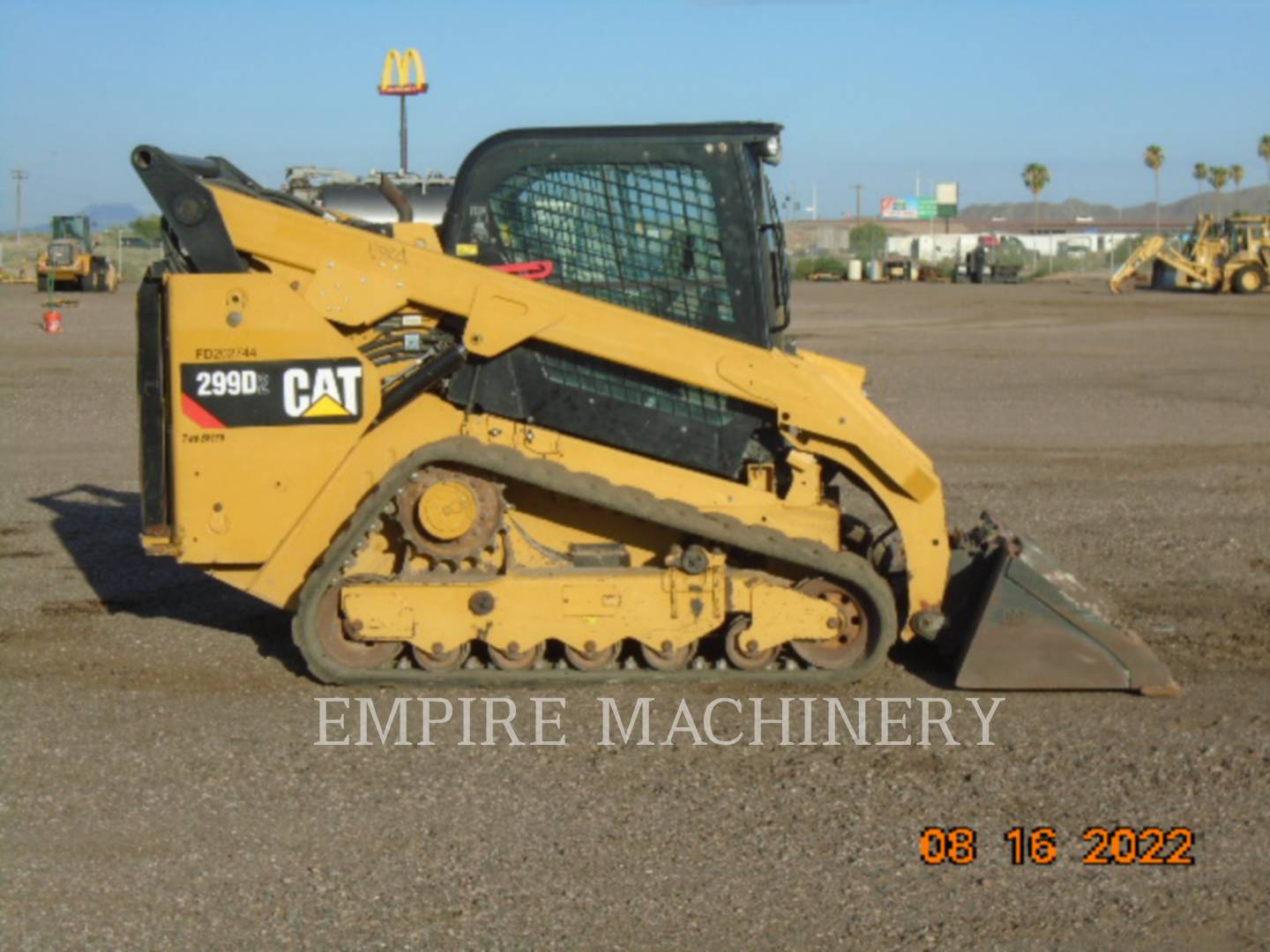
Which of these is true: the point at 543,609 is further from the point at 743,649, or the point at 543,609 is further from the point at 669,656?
the point at 743,649

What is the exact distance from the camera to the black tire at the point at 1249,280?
159ft

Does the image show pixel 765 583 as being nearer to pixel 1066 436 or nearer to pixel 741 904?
pixel 741 904

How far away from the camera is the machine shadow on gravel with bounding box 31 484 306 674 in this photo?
900 cm

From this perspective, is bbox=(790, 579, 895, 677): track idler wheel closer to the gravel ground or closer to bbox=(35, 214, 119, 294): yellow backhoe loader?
the gravel ground

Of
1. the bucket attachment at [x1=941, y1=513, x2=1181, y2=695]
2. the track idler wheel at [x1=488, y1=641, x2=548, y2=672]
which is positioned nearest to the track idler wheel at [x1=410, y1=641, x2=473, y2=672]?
the track idler wheel at [x1=488, y1=641, x2=548, y2=672]

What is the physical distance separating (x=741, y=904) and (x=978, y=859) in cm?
91

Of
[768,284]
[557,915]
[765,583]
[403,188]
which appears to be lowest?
[557,915]

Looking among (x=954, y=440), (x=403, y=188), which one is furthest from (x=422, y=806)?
(x=954, y=440)

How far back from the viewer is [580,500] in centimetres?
768

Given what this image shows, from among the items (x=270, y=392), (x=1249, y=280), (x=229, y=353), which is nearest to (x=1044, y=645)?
(x=270, y=392)

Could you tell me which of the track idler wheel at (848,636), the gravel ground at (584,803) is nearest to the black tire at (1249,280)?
the gravel ground at (584,803)

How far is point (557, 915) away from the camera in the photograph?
17.4 ft

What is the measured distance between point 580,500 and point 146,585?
355 centimetres

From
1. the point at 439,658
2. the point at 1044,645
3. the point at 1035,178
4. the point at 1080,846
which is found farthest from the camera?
the point at 1035,178
